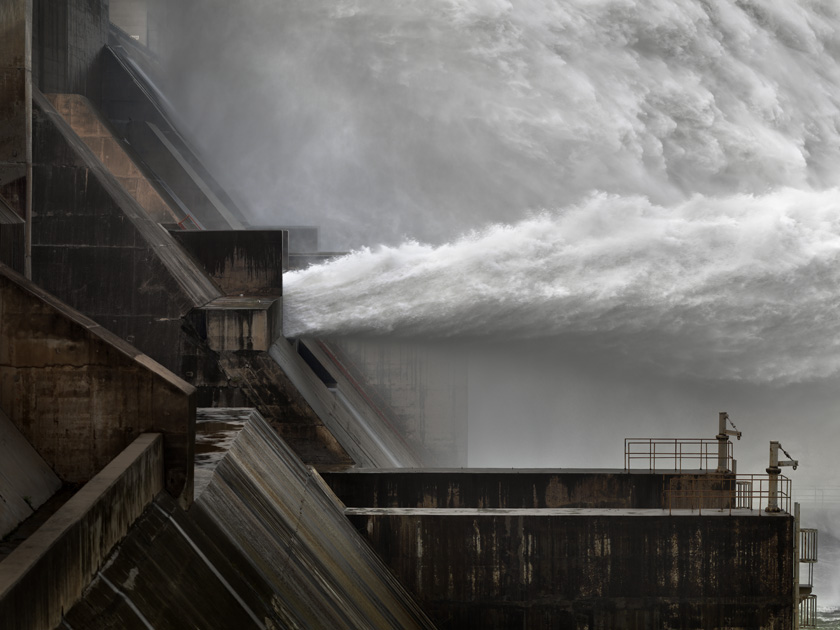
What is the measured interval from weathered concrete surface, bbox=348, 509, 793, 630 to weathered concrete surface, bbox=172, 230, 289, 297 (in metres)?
5.69

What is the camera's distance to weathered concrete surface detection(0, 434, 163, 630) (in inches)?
178

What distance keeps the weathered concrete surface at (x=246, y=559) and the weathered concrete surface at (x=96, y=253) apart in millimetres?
2327

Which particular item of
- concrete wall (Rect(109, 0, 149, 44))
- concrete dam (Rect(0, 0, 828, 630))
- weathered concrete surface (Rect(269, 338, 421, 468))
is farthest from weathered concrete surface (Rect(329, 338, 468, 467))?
concrete wall (Rect(109, 0, 149, 44))

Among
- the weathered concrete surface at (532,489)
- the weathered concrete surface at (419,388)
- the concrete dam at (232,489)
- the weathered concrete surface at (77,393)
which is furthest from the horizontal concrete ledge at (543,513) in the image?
the weathered concrete surface at (419,388)

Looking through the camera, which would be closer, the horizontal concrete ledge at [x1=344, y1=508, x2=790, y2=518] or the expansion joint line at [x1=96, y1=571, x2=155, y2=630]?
the expansion joint line at [x1=96, y1=571, x2=155, y2=630]

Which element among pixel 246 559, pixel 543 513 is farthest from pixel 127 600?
pixel 543 513

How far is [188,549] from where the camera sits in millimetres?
7031

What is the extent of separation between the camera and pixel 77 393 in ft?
24.9

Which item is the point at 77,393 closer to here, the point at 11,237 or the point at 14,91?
the point at 11,237

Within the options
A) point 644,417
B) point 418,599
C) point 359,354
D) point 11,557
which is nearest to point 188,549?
point 11,557

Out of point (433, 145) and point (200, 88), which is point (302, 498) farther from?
point (433, 145)

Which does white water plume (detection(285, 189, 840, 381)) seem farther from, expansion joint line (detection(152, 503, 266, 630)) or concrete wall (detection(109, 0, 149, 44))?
concrete wall (detection(109, 0, 149, 44))

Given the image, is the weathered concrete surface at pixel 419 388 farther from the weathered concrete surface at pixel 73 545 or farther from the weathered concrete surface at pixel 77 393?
the weathered concrete surface at pixel 73 545

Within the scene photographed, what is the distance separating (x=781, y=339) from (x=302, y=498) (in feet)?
33.0
